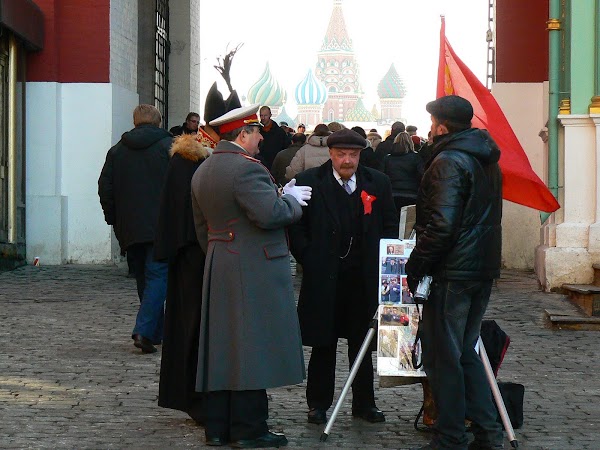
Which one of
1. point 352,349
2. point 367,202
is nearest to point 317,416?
point 352,349

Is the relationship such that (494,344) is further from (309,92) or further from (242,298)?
(309,92)

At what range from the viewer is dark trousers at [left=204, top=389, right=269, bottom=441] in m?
6.96

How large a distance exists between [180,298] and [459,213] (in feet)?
5.69

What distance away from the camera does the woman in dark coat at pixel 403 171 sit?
1507 cm

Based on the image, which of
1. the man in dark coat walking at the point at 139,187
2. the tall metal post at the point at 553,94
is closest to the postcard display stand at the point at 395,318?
the man in dark coat walking at the point at 139,187

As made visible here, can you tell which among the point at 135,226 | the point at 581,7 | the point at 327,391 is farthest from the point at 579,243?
the point at 327,391

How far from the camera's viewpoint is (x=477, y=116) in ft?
27.7

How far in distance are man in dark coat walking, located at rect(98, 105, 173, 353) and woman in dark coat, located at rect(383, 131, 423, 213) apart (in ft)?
15.6

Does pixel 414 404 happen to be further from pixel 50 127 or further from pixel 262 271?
pixel 50 127

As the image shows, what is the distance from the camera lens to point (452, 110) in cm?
664

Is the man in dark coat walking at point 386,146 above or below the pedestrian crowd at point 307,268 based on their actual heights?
above

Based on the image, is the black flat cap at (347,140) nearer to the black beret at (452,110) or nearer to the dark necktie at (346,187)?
the dark necktie at (346,187)

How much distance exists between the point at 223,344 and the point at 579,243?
7611 millimetres

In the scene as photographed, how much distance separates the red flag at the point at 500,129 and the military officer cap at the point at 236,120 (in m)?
1.51
